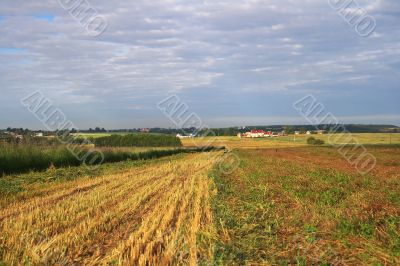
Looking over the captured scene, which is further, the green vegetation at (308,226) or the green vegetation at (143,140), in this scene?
the green vegetation at (143,140)

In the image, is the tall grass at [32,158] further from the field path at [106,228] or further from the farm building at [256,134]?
the farm building at [256,134]

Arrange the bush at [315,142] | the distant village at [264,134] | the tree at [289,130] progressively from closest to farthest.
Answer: the bush at [315,142]
the distant village at [264,134]
the tree at [289,130]

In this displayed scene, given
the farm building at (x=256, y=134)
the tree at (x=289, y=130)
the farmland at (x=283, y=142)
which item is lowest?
the farmland at (x=283, y=142)

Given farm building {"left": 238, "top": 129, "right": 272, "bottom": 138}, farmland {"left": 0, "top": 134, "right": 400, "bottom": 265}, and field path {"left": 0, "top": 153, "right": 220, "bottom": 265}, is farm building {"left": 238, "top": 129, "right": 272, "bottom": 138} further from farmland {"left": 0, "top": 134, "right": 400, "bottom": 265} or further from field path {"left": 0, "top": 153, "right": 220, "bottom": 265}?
field path {"left": 0, "top": 153, "right": 220, "bottom": 265}

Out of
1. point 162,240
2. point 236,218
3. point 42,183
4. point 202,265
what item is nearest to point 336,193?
point 236,218

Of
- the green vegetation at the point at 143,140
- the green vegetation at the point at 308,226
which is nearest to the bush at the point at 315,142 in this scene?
the green vegetation at the point at 143,140

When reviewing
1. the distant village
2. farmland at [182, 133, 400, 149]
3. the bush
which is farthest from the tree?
the bush

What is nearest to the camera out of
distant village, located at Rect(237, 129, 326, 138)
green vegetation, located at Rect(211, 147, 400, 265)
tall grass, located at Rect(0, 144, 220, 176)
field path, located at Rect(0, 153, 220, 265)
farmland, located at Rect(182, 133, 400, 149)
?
green vegetation, located at Rect(211, 147, 400, 265)

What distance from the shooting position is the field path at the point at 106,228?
634cm

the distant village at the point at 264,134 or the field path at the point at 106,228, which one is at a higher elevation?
the distant village at the point at 264,134

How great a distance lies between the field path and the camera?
20.8 feet

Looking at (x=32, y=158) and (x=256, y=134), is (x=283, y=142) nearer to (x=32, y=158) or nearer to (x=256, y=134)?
(x=256, y=134)

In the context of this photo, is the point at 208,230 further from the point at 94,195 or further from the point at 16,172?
the point at 16,172

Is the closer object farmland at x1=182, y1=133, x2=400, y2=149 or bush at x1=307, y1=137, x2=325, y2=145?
farmland at x1=182, y1=133, x2=400, y2=149
